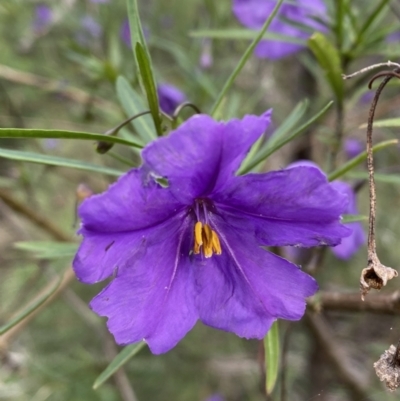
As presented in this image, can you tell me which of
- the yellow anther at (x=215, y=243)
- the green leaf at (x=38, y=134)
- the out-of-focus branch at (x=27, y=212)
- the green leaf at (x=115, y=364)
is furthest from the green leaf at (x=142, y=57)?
the out-of-focus branch at (x=27, y=212)

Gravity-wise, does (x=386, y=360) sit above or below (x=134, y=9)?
below

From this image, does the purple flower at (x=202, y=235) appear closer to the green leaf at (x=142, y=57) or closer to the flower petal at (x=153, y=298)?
the flower petal at (x=153, y=298)

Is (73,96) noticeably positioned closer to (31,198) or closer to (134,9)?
(31,198)

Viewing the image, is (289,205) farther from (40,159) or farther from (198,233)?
(40,159)

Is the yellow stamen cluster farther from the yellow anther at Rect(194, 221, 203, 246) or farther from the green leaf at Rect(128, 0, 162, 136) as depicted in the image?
the green leaf at Rect(128, 0, 162, 136)

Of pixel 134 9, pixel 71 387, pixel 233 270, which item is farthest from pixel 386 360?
pixel 71 387

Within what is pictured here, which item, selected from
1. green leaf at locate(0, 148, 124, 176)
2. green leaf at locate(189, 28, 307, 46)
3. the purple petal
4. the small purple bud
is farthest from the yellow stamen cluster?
the small purple bud
